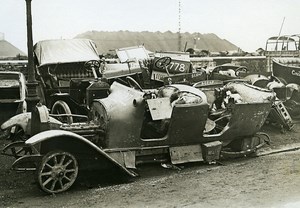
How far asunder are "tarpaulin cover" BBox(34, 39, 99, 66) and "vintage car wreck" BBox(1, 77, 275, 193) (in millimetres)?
4191

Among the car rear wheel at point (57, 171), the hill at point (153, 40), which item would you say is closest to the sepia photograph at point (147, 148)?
the car rear wheel at point (57, 171)

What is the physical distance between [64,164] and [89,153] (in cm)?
41

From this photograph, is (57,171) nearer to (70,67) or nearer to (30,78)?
(30,78)

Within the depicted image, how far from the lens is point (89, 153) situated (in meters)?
6.22

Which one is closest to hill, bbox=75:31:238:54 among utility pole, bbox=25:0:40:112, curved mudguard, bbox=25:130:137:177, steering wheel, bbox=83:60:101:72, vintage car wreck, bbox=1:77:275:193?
steering wheel, bbox=83:60:101:72

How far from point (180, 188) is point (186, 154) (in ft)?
4.02

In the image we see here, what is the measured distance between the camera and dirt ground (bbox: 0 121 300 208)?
5.39 m

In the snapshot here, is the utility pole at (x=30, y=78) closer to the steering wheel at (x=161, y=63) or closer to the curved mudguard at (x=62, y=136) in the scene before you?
the steering wheel at (x=161, y=63)

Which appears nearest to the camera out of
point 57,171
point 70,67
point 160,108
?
point 57,171

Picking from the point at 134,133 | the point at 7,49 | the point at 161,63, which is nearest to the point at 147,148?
the point at 134,133

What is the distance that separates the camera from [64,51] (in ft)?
38.7

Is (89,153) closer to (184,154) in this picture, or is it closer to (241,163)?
(184,154)

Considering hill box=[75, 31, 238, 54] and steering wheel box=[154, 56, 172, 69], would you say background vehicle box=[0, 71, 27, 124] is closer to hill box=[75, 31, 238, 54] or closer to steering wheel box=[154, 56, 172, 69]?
steering wheel box=[154, 56, 172, 69]

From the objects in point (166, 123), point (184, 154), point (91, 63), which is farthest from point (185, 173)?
point (91, 63)
